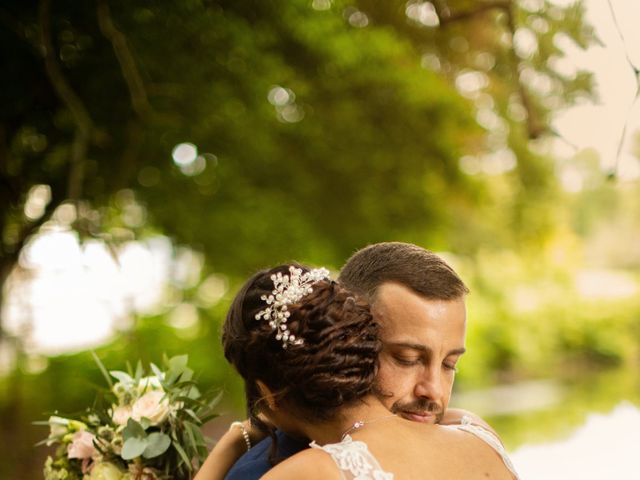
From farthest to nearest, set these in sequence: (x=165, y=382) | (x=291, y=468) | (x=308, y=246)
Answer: (x=308, y=246) < (x=165, y=382) < (x=291, y=468)

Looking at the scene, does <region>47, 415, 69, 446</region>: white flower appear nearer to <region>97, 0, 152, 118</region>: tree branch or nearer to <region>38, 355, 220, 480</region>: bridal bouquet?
<region>38, 355, 220, 480</region>: bridal bouquet

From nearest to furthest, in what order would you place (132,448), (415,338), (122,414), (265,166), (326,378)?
(326,378) < (415,338) < (132,448) < (122,414) < (265,166)

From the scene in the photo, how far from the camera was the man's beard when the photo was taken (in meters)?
2.22

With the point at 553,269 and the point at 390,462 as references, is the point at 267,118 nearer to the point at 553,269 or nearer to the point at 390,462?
the point at 390,462

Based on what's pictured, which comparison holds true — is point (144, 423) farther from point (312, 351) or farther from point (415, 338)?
point (415, 338)

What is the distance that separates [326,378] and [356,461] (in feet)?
0.79

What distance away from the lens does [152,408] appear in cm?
270

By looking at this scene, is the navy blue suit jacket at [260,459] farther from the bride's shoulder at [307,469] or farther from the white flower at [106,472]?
the white flower at [106,472]

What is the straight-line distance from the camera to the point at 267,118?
902 cm

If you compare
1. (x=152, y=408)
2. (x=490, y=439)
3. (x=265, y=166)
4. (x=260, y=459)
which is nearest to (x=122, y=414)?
(x=152, y=408)

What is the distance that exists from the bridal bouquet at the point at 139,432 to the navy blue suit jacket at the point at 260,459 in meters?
0.38

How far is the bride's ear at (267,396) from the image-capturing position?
2.14m

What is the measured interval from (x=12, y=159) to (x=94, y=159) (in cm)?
76

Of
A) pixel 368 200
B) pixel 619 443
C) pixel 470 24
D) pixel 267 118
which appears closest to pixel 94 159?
pixel 267 118
